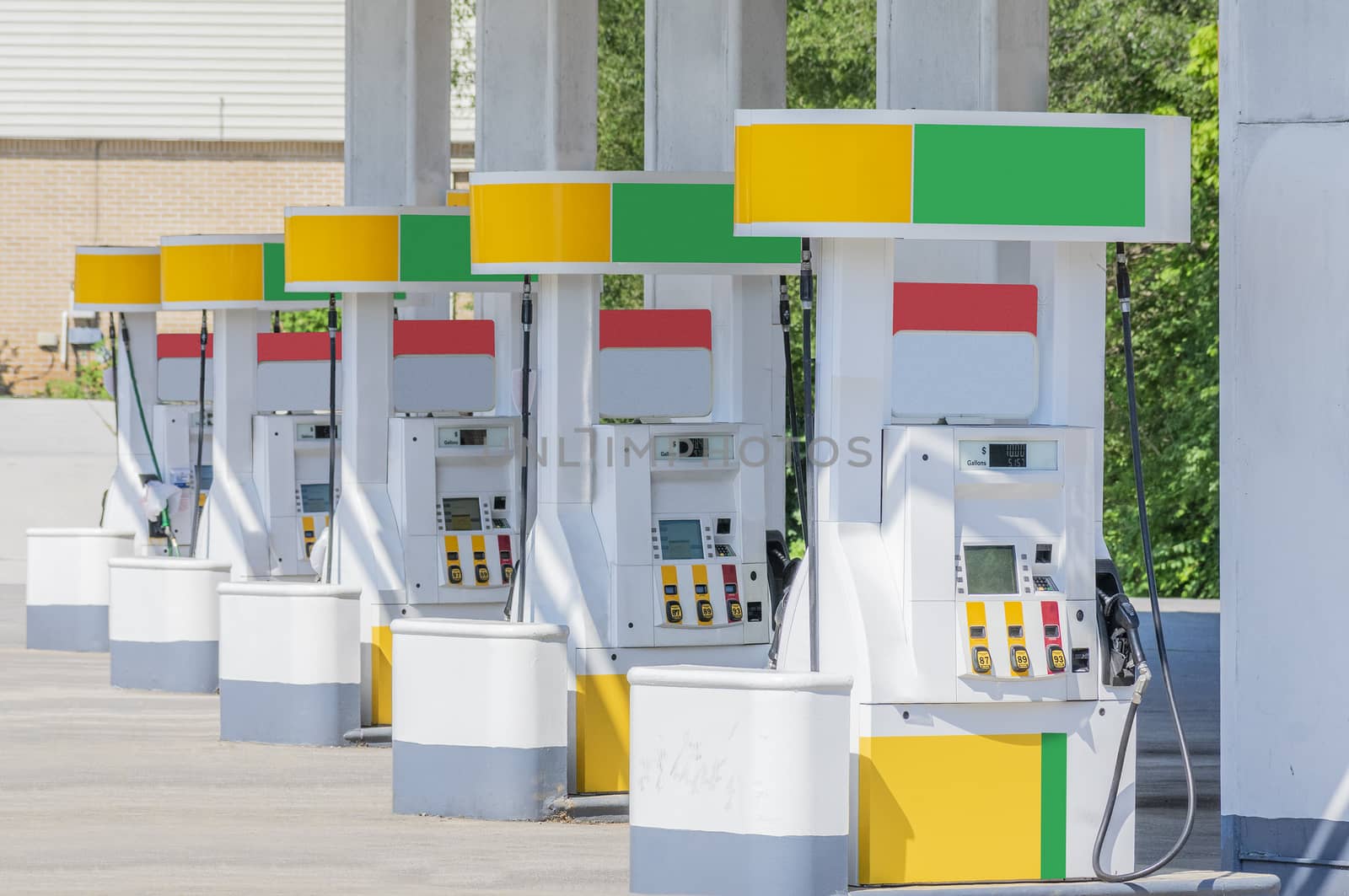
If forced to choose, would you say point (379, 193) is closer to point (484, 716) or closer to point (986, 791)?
point (484, 716)

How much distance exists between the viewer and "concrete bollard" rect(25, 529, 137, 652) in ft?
64.2

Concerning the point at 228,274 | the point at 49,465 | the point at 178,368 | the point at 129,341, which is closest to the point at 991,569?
the point at 228,274

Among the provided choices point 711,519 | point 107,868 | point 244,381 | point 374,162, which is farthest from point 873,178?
point 244,381

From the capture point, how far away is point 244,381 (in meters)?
17.7

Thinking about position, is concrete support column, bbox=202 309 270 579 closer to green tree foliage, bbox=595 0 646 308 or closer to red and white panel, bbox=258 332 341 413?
red and white panel, bbox=258 332 341 413

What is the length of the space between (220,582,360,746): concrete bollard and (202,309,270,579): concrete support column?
316 cm

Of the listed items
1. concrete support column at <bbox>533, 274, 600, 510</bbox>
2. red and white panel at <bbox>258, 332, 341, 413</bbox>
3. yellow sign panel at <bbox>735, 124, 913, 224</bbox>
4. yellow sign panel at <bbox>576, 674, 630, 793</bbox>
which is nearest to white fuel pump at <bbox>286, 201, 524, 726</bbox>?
concrete support column at <bbox>533, 274, 600, 510</bbox>

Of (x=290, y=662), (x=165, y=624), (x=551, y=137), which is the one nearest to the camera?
(x=551, y=137)

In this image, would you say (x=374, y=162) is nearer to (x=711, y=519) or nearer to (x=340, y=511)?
(x=340, y=511)

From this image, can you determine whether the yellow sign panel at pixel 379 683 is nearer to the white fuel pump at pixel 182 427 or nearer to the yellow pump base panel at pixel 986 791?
the white fuel pump at pixel 182 427

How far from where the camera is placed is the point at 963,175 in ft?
29.2

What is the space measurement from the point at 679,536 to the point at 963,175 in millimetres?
3529

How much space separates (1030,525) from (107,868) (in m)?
4.09

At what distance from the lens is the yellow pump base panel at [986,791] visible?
8891 mm
